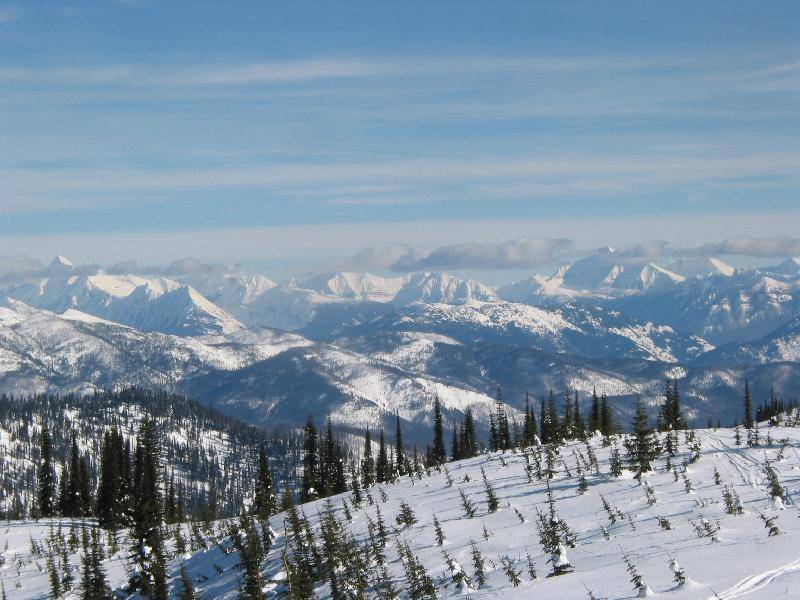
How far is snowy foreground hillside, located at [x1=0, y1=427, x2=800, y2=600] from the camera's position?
66.4ft

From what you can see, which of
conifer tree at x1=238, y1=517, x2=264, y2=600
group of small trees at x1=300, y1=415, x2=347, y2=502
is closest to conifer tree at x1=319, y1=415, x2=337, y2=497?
group of small trees at x1=300, y1=415, x2=347, y2=502

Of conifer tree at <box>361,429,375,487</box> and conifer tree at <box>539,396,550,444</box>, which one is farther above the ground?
conifer tree at <box>539,396,550,444</box>

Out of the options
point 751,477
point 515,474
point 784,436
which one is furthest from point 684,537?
point 784,436

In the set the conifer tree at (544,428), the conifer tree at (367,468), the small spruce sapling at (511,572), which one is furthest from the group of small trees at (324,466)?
the small spruce sapling at (511,572)

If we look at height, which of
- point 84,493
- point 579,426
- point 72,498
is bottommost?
point 72,498

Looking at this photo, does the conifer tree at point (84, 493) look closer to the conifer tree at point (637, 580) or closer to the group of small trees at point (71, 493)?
the group of small trees at point (71, 493)

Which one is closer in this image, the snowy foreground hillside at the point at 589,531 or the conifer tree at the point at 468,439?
the snowy foreground hillside at the point at 589,531

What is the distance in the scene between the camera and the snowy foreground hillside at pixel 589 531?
20.2 metres

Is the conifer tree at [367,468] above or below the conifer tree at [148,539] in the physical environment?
below

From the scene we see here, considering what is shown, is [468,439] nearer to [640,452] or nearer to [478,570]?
[640,452]

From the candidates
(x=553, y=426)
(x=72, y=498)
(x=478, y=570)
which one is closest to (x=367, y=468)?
(x=553, y=426)

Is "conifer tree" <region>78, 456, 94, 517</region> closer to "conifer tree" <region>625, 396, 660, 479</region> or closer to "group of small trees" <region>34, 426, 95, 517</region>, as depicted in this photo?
"group of small trees" <region>34, 426, 95, 517</region>

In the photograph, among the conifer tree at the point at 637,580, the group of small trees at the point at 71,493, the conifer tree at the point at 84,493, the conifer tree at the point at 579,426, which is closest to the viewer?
the conifer tree at the point at 637,580

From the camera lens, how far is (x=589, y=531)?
1046 inches
